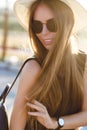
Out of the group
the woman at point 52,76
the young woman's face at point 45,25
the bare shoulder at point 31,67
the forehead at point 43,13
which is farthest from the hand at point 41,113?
the forehead at point 43,13

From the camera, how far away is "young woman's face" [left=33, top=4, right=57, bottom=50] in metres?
2.41

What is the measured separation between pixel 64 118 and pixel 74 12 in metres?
0.57

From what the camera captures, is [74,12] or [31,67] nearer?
[31,67]

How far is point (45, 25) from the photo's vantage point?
7.98 feet

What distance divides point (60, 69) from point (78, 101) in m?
0.20

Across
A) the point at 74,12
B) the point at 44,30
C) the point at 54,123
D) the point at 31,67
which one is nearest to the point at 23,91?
the point at 31,67

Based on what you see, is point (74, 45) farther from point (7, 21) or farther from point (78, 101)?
point (7, 21)

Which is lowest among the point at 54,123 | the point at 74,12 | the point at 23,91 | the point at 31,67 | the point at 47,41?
the point at 54,123

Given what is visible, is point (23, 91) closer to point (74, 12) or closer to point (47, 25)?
point (47, 25)

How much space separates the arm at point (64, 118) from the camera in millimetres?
2361

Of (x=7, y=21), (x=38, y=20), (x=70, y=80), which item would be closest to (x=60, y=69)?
(x=70, y=80)

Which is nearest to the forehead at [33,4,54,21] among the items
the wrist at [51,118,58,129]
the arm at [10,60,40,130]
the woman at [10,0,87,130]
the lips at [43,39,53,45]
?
the woman at [10,0,87,130]

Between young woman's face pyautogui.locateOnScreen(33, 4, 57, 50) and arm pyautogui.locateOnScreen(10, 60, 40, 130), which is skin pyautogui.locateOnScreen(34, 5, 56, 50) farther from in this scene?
arm pyautogui.locateOnScreen(10, 60, 40, 130)

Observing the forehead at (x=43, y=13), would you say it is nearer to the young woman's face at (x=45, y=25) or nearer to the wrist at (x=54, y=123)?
the young woman's face at (x=45, y=25)
